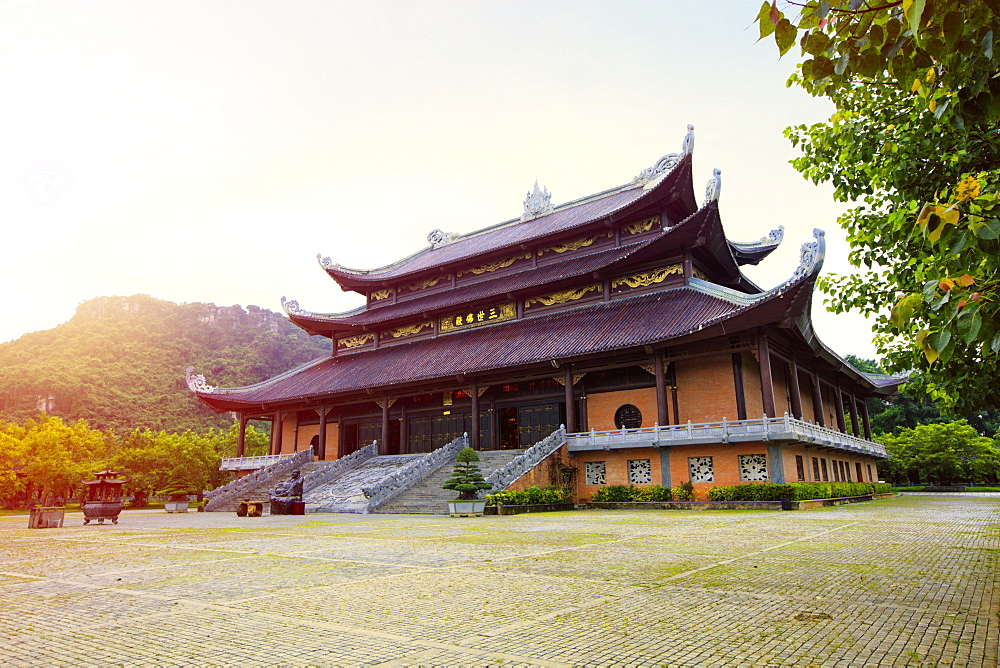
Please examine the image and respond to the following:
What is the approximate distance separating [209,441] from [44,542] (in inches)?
1290

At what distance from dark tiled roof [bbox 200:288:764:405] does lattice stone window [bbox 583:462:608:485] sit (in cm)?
412

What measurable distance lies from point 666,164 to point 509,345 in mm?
11706

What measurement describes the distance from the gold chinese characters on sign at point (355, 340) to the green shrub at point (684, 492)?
69.6ft

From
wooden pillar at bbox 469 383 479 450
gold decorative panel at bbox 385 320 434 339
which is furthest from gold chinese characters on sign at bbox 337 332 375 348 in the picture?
wooden pillar at bbox 469 383 479 450

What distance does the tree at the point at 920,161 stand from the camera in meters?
2.58

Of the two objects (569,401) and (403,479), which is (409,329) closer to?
(569,401)

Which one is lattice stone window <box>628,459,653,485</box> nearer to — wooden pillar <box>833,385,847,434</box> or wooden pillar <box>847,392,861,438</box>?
wooden pillar <box>833,385,847,434</box>

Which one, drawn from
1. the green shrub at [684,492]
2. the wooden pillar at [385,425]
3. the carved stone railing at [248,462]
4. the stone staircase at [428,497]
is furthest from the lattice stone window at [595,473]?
the carved stone railing at [248,462]

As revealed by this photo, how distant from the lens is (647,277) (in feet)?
85.1

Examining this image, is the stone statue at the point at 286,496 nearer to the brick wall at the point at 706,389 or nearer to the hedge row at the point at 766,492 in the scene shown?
the hedge row at the point at 766,492

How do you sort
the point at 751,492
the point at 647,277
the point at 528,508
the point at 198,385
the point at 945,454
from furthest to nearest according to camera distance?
the point at 945,454, the point at 198,385, the point at 647,277, the point at 528,508, the point at 751,492

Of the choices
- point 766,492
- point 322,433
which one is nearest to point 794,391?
point 766,492

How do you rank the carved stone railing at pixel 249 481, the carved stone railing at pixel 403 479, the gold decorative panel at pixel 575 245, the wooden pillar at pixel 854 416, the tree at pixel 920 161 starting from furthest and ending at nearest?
the wooden pillar at pixel 854 416, the gold decorative panel at pixel 575 245, the carved stone railing at pixel 249 481, the carved stone railing at pixel 403 479, the tree at pixel 920 161

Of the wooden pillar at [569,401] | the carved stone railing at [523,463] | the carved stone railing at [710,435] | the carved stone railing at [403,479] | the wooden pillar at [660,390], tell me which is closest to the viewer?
the carved stone railing at [710,435]
